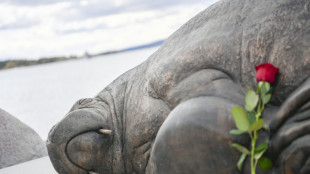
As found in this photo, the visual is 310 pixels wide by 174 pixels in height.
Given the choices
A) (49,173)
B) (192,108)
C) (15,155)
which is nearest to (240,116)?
(192,108)

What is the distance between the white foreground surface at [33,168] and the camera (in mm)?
4656

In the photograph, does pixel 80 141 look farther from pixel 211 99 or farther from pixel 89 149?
pixel 211 99

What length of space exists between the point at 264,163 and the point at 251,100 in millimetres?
313

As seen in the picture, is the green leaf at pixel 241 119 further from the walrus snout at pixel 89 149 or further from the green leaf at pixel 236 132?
the walrus snout at pixel 89 149

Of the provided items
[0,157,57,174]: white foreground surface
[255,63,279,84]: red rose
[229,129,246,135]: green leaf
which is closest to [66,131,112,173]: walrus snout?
[0,157,57,174]: white foreground surface

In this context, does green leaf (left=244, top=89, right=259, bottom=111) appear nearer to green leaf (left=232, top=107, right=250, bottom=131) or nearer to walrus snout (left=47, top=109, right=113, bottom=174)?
green leaf (left=232, top=107, right=250, bottom=131)

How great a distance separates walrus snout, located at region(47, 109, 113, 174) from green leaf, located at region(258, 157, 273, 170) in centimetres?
138

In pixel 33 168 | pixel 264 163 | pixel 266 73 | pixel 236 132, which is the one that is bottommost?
pixel 33 168

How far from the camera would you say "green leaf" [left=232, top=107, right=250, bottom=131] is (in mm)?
2303

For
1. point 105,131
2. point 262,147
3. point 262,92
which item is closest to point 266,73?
point 262,92

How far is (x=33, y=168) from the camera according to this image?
4.88m

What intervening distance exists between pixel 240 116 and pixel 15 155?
151 inches

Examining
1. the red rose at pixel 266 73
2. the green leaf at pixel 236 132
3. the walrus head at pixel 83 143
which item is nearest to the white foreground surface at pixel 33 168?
the walrus head at pixel 83 143

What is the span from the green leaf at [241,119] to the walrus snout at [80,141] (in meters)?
1.39
